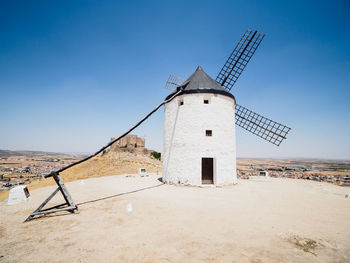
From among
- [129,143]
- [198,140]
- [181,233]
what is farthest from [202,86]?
[129,143]

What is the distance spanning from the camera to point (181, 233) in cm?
455

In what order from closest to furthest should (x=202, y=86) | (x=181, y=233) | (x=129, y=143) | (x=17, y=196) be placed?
(x=181, y=233) < (x=17, y=196) < (x=202, y=86) < (x=129, y=143)

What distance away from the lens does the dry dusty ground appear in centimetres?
358

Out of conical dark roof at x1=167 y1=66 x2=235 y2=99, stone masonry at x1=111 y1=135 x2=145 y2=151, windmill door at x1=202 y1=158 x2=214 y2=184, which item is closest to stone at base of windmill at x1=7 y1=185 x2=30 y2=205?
conical dark roof at x1=167 y1=66 x2=235 y2=99

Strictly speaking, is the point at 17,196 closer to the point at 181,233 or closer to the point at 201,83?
the point at 181,233

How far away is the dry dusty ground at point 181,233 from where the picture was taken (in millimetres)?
3578

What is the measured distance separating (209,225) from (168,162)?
750 centimetres

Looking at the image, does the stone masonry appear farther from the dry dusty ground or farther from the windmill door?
the dry dusty ground

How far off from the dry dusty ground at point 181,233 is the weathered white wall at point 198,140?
418 cm

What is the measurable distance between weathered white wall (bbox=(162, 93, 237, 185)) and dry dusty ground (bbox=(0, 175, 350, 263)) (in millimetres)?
4175

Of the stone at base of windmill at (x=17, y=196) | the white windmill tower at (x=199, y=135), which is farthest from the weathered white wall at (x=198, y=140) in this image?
the stone at base of windmill at (x=17, y=196)

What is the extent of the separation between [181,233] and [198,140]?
24.3ft

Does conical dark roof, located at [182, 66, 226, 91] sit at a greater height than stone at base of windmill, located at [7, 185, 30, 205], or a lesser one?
greater

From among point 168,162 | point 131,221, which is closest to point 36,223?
point 131,221
